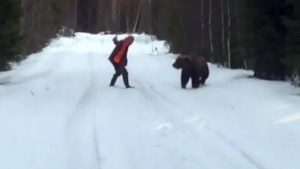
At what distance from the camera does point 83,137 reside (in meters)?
10.3

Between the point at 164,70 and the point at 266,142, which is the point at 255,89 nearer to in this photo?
the point at 266,142

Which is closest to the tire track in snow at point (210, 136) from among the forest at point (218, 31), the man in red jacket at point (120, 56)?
the man in red jacket at point (120, 56)

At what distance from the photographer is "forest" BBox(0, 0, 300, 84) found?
18.8 meters

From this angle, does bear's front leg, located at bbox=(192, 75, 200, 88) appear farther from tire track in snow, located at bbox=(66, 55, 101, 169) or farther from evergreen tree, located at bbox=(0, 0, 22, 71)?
evergreen tree, located at bbox=(0, 0, 22, 71)

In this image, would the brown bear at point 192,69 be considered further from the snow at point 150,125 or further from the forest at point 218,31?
the forest at point 218,31

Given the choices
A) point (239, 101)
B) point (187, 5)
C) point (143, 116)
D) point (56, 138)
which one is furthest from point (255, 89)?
point (187, 5)

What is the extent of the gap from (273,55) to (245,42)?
101 centimetres

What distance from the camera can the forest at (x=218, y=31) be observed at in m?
18.8

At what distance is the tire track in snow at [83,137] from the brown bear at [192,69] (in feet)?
11.3

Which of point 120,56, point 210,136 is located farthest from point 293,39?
point 210,136

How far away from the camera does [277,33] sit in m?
18.8

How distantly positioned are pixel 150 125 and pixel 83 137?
5.04 feet

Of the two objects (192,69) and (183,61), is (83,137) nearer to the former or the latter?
(192,69)

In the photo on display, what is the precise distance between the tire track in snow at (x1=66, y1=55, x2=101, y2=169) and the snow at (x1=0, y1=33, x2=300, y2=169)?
0.01 metres
